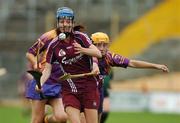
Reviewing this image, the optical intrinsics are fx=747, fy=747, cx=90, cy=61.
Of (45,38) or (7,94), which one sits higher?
(45,38)

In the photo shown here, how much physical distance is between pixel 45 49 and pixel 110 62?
1169mm

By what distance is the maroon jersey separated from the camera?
11.9m

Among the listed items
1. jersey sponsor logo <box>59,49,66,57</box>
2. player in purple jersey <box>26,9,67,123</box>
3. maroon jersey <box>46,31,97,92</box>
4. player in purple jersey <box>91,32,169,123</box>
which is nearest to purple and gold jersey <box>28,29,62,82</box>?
player in purple jersey <box>26,9,67,123</box>

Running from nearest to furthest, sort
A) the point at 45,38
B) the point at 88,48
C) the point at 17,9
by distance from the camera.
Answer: the point at 88,48 < the point at 45,38 < the point at 17,9

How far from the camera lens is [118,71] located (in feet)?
125

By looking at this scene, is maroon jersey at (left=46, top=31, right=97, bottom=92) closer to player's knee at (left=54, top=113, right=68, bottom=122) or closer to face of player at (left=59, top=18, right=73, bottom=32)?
face of player at (left=59, top=18, right=73, bottom=32)

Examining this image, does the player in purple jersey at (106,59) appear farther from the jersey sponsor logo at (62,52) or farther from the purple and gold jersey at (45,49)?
the jersey sponsor logo at (62,52)

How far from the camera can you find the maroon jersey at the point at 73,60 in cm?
1192

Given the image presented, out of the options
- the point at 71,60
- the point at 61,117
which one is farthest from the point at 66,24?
the point at 61,117

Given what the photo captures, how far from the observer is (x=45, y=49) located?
1315cm

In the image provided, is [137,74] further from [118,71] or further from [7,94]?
[7,94]

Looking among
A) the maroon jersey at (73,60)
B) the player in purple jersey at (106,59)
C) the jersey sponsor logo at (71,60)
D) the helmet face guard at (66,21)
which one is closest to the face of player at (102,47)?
the player in purple jersey at (106,59)

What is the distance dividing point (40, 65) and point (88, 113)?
169 centimetres

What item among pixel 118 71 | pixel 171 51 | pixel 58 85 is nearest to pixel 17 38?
pixel 118 71
